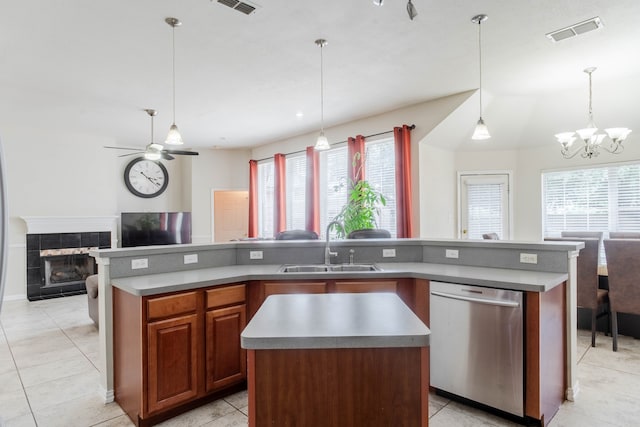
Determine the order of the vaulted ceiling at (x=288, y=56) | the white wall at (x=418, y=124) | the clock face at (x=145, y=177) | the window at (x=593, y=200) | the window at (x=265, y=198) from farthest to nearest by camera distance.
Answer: the window at (x=265, y=198) → the clock face at (x=145, y=177) → the window at (x=593, y=200) → the white wall at (x=418, y=124) → the vaulted ceiling at (x=288, y=56)

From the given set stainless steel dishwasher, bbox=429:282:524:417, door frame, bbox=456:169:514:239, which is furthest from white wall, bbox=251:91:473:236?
stainless steel dishwasher, bbox=429:282:524:417

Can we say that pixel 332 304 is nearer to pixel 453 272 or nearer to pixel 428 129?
pixel 453 272

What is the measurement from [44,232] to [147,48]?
4504 millimetres

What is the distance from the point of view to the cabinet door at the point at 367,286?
268 cm

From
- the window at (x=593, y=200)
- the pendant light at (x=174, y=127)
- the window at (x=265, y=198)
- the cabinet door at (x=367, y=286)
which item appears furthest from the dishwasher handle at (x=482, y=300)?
the window at (x=265, y=198)

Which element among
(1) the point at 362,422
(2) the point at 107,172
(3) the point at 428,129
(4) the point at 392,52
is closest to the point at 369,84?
(4) the point at 392,52

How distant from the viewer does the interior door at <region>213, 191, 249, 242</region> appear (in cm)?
867

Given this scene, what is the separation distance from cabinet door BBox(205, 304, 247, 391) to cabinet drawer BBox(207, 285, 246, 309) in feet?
0.14

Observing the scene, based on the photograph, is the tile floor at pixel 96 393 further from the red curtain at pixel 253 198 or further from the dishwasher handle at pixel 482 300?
the red curtain at pixel 253 198

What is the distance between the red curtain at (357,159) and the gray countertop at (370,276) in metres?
3.06

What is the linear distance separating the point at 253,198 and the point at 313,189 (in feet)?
6.61

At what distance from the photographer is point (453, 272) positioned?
2613mm

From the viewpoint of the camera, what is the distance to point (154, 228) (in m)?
7.30

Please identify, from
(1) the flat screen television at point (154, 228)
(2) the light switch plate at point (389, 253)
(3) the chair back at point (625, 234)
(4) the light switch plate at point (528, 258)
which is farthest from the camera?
(1) the flat screen television at point (154, 228)
